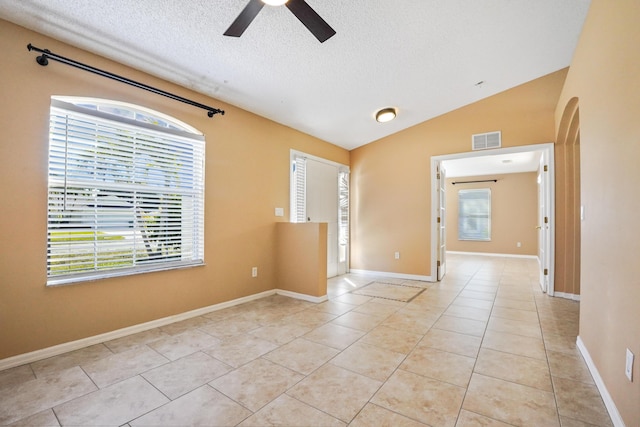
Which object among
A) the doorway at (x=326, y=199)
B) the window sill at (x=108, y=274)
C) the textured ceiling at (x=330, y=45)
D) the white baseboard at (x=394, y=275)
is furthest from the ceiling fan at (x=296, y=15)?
the white baseboard at (x=394, y=275)

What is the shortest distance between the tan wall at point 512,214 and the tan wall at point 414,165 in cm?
462

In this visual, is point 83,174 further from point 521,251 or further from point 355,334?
point 521,251

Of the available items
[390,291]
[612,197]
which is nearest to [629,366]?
[612,197]

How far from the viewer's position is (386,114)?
4.39 metres

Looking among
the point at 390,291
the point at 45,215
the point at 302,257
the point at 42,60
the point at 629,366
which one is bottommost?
the point at 390,291

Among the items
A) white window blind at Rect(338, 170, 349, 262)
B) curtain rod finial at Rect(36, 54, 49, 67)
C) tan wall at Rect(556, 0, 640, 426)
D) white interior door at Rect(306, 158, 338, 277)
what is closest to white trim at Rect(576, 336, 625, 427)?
tan wall at Rect(556, 0, 640, 426)

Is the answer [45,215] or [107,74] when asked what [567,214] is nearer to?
[107,74]

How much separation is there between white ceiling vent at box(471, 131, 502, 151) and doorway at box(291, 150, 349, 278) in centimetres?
226

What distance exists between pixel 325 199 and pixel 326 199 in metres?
0.03

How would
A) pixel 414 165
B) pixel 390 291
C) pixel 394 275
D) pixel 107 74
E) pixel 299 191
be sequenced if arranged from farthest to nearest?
pixel 394 275 < pixel 414 165 < pixel 299 191 < pixel 390 291 < pixel 107 74

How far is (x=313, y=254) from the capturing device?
3.87 meters

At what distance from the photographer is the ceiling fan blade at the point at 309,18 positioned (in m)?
1.75

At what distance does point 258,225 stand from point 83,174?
1.99 m

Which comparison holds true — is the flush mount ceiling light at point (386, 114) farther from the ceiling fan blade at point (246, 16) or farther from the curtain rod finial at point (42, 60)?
the curtain rod finial at point (42, 60)
